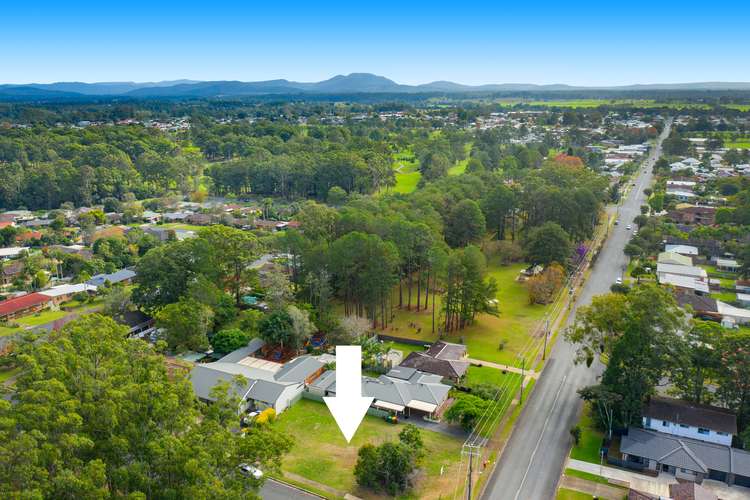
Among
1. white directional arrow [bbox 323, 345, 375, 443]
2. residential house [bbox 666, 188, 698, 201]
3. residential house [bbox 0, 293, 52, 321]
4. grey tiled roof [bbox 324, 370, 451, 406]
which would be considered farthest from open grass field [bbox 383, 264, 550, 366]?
residential house [bbox 666, 188, 698, 201]

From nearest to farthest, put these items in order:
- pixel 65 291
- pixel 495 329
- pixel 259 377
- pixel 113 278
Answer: pixel 259 377
pixel 495 329
pixel 65 291
pixel 113 278

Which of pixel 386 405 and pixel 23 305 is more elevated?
pixel 386 405

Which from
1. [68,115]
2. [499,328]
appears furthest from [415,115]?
[499,328]

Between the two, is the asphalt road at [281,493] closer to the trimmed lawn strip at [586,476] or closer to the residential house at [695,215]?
the trimmed lawn strip at [586,476]

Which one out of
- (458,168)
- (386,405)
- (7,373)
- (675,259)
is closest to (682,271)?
(675,259)

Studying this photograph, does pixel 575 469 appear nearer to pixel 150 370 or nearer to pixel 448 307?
pixel 448 307

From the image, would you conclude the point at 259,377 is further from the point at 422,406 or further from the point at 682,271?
the point at 682,271
